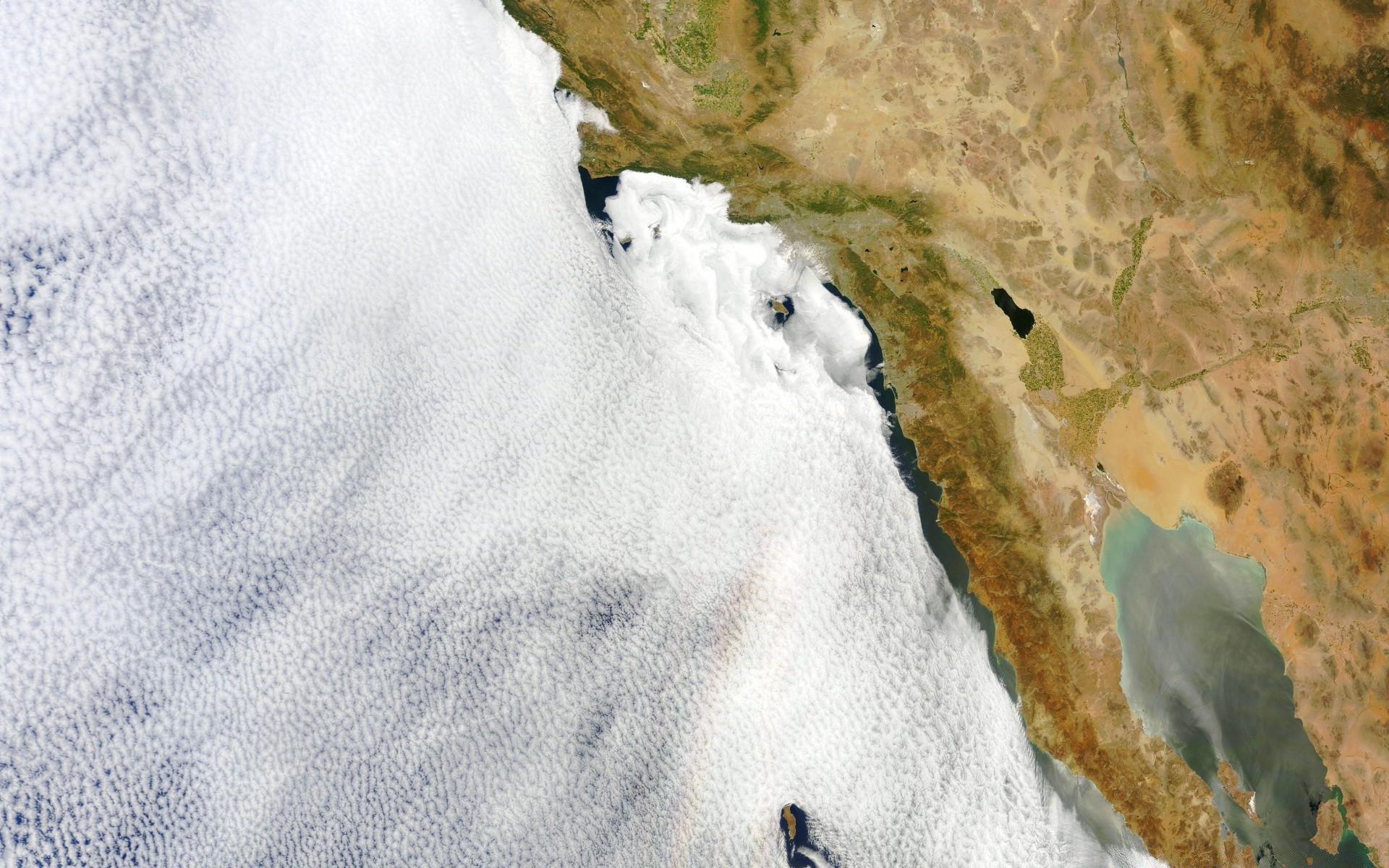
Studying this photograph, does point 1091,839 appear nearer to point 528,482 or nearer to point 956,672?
point 956,672

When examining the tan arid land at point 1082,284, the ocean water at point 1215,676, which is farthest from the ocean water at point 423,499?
the ocean water at point 1215,676

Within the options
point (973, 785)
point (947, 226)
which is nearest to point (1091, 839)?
point (973, 785)

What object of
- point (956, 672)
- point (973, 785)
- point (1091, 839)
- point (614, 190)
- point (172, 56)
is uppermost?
point (172, 56)

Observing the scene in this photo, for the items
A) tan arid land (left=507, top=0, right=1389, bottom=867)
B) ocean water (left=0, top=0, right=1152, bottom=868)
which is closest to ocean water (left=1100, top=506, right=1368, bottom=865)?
tan arid land (left=507, top=0, right=1389, bottom=867)

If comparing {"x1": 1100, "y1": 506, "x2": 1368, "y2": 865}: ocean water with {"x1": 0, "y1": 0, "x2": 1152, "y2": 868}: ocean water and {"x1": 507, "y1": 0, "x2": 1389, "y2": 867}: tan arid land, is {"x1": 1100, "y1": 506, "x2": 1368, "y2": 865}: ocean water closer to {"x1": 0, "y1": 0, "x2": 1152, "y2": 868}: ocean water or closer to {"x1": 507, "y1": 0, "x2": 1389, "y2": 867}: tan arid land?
{"x1": 507, "y1": 0, "x2": 1389, "y2": 867}: tan arid land

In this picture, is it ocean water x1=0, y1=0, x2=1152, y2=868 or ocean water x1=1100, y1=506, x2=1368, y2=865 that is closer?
ocean water x1=0, y1=0, x2=1152, y2=868
